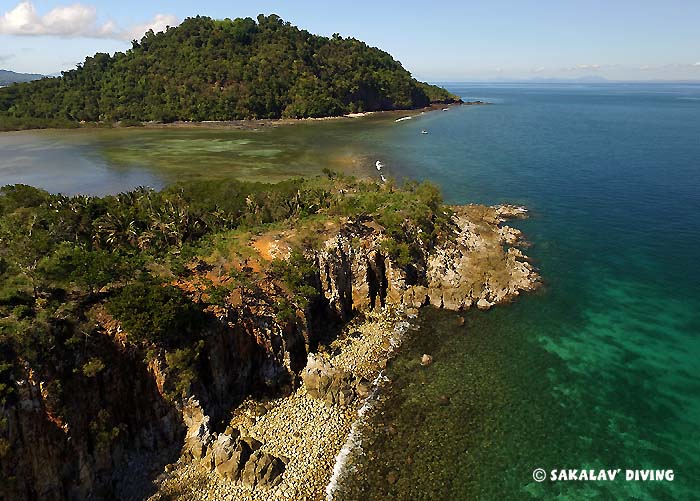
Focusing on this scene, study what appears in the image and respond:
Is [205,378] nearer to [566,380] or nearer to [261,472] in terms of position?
[261,472]

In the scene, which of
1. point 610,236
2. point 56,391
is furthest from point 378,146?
point 56,391

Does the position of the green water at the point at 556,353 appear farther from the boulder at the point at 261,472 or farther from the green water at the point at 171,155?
the boulder at the point at 261,472

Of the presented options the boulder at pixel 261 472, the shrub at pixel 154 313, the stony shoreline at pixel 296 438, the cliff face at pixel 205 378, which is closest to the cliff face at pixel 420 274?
the cliff face at pixel 205 378

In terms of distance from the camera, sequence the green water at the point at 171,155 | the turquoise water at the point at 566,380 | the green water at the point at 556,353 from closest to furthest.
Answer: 1. the turquoise water at the point at 566,380
2. the green water at the point at 556,353
3. the green water at the point at 171,155

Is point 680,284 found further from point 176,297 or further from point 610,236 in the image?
point 176,297

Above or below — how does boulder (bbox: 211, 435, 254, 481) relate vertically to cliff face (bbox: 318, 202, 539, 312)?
below

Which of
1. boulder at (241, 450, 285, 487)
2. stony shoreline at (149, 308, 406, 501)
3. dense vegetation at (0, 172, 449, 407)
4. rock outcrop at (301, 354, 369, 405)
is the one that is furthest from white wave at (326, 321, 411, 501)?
dense vegetation at (0, 172, 449, 407)

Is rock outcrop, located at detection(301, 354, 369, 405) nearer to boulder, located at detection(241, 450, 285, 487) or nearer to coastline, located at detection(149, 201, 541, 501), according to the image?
coastline, located at detection(149, 201, 541, 501)
